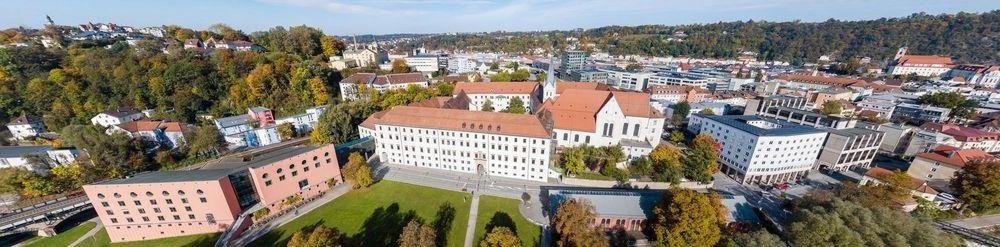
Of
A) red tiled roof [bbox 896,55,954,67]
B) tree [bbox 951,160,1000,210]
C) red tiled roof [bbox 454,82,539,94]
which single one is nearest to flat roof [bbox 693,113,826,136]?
tree [bbox 951,160,1000,210]

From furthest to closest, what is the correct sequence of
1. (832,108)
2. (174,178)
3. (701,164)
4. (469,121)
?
(832,108)
(701,164)
(469,121)
(174,178)

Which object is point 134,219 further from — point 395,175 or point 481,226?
point 481,226

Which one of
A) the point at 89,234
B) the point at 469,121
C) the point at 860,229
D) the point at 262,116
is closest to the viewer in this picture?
the point at 860,229

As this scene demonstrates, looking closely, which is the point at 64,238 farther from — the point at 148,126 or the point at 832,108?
the point at 832,108

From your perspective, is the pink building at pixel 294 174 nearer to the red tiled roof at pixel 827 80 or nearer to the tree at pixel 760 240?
the tree at pixel 760 240

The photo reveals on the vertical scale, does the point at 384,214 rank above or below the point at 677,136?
below

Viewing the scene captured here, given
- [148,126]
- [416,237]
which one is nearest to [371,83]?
[148,126]
